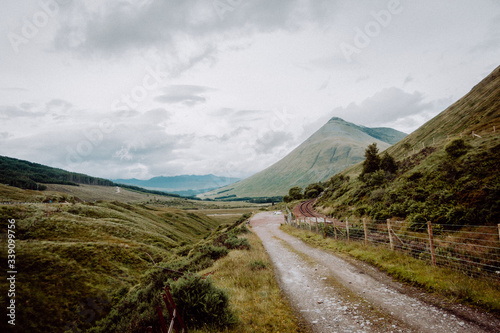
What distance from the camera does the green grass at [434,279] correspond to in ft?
23.8

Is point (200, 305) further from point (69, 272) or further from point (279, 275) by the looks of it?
point (69, 272)

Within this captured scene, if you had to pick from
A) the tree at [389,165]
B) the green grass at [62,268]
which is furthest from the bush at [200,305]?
the tree at [389,165]

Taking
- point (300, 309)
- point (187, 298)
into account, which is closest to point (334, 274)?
point (300, 309)

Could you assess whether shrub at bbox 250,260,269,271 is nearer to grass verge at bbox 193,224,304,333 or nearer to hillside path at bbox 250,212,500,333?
grass verge at bbox 193,224,304,333

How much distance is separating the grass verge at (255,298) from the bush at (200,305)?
1.12ft

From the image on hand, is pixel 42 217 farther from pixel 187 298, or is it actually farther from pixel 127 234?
pixel 187 298

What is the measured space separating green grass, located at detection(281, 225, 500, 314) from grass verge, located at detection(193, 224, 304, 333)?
572cm

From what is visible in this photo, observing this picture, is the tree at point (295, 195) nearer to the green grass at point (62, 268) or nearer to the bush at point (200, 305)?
the green grass at point (62, 268)

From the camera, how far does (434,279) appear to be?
29.6 feet

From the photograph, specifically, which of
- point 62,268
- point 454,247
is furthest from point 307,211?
point 62,268

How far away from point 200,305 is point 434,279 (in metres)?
9.33

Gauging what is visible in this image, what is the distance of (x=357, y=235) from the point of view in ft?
62.7

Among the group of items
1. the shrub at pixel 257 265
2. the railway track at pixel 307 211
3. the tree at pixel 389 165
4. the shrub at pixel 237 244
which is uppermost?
the tree at pixel 389 165

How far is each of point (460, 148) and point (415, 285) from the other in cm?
2685
